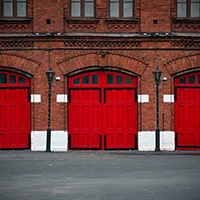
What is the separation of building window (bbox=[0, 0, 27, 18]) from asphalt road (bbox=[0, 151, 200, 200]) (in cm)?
721

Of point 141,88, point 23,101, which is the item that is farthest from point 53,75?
point 141,88

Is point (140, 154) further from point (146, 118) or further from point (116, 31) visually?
point (116, 31)

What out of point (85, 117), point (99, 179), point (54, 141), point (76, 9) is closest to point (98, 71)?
point (85, 117)

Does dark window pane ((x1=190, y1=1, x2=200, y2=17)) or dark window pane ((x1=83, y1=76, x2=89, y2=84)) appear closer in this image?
dark window pane ((x1=83, y1=76, x2=89, y2=84))

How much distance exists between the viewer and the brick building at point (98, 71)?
2322 cm

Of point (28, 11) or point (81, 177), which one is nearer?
point (81, 177)

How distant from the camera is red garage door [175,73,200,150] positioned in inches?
928

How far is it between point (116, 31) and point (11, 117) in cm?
549

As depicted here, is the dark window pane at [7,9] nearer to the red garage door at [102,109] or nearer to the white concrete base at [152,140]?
the red garage door at [102,109]

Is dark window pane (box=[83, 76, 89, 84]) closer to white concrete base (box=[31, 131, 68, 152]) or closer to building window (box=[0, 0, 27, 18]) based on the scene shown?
white concrete base (box=[31, 131, 68, 152])

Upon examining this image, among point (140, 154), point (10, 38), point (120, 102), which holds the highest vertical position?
point (10, 38)

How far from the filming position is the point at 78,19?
2322cm

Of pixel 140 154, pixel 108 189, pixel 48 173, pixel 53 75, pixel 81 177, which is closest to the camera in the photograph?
pixel 108 189

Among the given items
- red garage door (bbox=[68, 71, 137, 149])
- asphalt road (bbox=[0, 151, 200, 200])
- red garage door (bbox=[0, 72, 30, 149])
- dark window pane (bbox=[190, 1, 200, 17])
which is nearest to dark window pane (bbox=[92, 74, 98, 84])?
red garage door (bbox=[68, 71, 137, 149])
